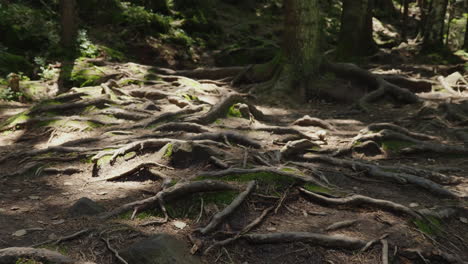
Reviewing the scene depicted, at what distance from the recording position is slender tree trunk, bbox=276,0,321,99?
1036 cm

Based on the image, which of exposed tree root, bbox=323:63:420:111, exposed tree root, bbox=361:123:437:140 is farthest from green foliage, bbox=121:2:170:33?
exposed tree root, bbox=361:123:437:140

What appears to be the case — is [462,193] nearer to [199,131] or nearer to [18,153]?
[199,131]

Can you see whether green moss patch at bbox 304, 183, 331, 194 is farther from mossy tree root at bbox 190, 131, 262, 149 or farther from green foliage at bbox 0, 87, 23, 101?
green foliage at bbox 0, 87, 23, 101

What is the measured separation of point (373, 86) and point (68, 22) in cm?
871

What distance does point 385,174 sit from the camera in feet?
18.5

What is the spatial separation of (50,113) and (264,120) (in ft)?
13.7

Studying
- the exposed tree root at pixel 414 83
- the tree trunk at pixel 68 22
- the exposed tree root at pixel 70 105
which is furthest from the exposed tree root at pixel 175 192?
the tree trunk at pixel 68 22

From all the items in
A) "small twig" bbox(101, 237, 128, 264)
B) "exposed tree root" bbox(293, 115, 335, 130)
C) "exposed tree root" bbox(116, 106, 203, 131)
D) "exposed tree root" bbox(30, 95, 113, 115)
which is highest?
"exposed tree root" bbox(30, 95, 113, 115)

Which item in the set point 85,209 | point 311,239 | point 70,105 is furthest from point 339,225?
point 70,105

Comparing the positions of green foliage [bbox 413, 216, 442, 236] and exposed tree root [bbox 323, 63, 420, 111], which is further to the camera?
exposed tree root [bbox 323, 63, 420, 111]

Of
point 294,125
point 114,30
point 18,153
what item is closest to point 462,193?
point 294,125

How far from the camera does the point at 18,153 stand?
6.46 meters

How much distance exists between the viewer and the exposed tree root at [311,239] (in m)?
3.80

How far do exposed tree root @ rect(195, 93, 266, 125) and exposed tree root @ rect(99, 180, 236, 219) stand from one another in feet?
10.1
